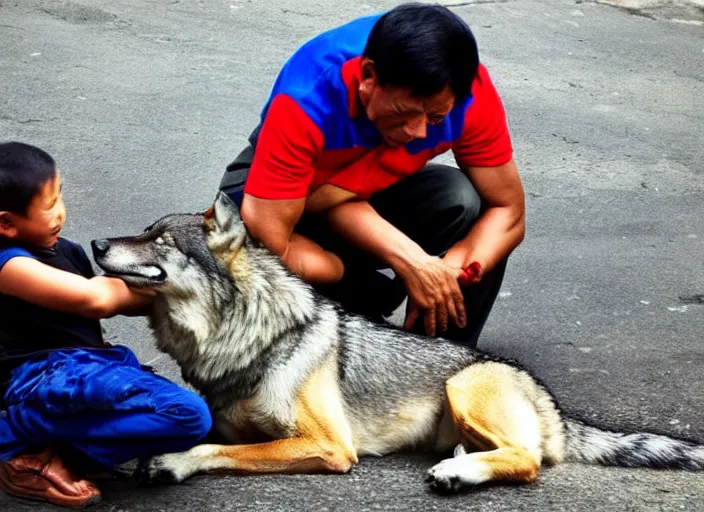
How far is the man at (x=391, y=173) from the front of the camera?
3.51 m

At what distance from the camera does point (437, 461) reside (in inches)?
145

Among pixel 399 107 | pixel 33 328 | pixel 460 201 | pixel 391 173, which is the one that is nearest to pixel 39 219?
pixel 33 328

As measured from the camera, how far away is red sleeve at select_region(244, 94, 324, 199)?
12.2 ft

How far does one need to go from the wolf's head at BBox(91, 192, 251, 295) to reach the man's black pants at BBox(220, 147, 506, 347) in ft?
2.45

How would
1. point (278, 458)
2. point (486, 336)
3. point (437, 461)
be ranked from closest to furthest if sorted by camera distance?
point (278, 458)
point (437, 461)
point (486, 336)

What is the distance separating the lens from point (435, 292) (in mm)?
3941

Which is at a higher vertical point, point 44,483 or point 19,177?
point 19,177

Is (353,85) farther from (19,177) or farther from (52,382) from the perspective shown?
(52,382)

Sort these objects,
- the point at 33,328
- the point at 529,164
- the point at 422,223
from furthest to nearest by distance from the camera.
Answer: the point at 529,164
the point at 422,223
the point at 33,328

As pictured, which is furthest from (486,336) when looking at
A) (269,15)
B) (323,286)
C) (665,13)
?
(665,13)

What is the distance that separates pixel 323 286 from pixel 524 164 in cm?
345

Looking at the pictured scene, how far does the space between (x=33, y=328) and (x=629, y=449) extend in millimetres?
2248

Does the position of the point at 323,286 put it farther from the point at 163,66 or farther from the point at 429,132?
the point at 163,66

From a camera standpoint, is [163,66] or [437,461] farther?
[163,66]
